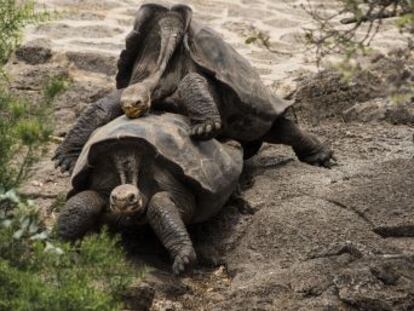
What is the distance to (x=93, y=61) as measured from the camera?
30.4 ft

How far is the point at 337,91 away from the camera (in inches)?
332

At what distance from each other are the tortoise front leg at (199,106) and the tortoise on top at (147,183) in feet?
0.25

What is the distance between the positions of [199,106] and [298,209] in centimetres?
83

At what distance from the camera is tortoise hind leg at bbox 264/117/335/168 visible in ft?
23.2

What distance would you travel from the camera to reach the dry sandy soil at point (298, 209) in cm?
502

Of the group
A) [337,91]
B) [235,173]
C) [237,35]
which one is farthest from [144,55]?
[237,35]

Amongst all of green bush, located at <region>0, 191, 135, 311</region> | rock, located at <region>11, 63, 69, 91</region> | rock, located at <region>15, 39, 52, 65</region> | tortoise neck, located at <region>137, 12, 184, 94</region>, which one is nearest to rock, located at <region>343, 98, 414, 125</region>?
tortoise neck, located at <region>137, 12, 184, 94</region>

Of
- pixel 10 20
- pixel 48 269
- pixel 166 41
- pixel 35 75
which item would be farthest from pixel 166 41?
pixel 35 75

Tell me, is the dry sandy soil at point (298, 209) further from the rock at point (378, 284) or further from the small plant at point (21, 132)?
the small plant at point (21, 132)

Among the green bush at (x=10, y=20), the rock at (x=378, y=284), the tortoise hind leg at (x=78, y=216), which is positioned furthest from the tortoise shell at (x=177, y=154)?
the rock at (x=378, y=284)

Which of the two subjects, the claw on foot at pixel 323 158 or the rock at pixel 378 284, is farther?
the claw on foot at pixel 323 158

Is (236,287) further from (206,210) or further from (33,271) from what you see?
(33,271)

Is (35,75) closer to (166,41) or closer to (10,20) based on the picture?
(166,41)

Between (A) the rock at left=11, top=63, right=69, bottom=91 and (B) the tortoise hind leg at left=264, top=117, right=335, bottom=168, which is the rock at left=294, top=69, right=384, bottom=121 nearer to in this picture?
(B) the tortoise hind leg at left=264, top=117, right=335, bottom=168
